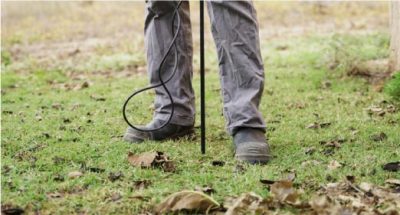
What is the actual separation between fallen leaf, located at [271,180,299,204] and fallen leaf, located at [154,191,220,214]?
0.65ft

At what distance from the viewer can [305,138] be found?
3.08 meters

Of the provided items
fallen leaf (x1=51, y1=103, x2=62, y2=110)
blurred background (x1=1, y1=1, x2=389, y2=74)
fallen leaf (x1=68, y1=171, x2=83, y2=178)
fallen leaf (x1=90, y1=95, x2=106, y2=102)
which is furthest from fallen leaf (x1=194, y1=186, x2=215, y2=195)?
blurred background (x1=1, y1=1, x2=389, y2=74)

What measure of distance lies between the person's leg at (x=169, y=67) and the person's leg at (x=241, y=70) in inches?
16.1

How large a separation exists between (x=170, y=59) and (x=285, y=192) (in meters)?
1.23

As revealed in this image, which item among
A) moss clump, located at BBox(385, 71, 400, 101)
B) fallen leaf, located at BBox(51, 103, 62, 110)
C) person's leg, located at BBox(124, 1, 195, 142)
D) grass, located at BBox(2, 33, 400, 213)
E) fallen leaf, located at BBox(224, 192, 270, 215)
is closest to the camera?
fallen leaf, located at BBox(224, 192, 270, 215)

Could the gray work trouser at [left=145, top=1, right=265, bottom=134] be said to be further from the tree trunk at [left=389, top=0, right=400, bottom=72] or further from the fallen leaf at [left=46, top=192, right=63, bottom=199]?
the tree trunk at [left=389, top=0, right=400, bottom=72]

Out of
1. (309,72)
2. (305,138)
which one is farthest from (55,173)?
(309,72)

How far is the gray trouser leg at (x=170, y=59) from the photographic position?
312 cm

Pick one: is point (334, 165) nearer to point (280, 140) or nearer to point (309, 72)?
point (280, 140)

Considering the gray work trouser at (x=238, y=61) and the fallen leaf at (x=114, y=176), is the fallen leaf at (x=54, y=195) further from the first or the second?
the gray work trouser at (x=238, y=61)

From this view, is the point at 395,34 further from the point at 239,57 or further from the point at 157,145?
the point at 157,145

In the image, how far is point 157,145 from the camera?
2.96 m

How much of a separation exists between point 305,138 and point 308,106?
3.31ft

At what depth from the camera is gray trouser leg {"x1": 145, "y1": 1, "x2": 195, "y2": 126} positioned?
3.12 metres
